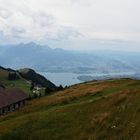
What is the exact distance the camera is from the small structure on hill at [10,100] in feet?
305

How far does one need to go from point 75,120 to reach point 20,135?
5.97 metres

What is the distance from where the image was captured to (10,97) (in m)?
102

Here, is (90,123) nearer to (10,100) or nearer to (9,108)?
(9,108)

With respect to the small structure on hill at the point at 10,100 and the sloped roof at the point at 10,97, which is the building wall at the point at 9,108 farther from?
the sloped roof at the point at 10,97

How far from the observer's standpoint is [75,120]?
127 feet

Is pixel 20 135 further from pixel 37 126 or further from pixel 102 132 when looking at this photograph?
pixel 102 132

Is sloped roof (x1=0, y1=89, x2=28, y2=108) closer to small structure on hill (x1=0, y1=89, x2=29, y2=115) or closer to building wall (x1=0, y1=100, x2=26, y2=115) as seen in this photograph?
small structure on hill (x1=0, y1=89, x2=29, y2=115)

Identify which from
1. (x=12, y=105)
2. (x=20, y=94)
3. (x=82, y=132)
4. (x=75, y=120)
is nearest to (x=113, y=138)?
(x=82, y=132)

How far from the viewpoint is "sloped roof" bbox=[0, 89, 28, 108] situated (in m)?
94.7

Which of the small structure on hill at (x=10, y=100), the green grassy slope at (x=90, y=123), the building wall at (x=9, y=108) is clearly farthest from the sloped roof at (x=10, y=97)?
the green grassy slope at (x=90, y=123)

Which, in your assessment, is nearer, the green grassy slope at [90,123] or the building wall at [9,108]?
the green grassy slope at [90,123]

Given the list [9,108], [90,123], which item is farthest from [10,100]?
[90,123]

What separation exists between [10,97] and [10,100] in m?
2.73

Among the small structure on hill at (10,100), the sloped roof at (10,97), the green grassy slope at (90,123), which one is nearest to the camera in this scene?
the green grassy slope at (90,123)
